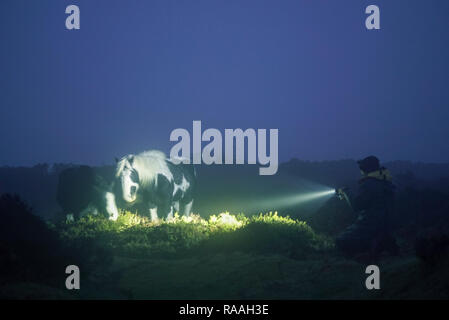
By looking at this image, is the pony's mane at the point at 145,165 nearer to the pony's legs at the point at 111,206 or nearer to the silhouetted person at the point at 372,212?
the pony's legs at the point at 111,206

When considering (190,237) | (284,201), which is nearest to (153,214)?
(190,237)

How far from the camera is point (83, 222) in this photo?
→ 45.7ft

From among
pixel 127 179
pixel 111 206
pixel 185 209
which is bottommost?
pixel 111 206

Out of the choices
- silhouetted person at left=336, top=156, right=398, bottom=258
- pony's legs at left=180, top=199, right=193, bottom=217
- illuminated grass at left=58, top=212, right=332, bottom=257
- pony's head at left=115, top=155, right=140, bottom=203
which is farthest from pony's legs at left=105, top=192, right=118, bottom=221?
silhouetted person at left=336, top=156, right=398, bottom=258

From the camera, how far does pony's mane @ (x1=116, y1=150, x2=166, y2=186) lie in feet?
45.7

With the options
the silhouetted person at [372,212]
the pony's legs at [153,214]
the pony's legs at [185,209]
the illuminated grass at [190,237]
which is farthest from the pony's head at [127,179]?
the silhouetted person at [372,212]

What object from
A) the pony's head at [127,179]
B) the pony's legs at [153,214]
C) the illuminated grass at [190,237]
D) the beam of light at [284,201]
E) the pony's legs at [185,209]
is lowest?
the illuminated grass at [190,237]

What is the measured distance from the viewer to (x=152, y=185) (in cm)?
1515

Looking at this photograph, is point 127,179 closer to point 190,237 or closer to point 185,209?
point 190,237

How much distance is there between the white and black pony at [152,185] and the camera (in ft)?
45.2

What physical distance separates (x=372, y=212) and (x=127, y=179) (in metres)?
8.37

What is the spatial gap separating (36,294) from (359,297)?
577cm
